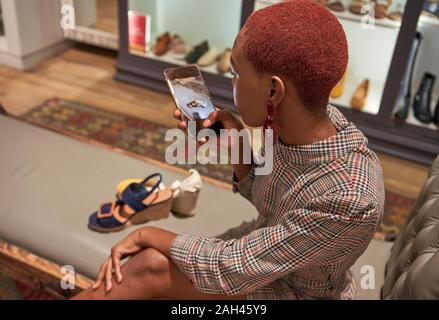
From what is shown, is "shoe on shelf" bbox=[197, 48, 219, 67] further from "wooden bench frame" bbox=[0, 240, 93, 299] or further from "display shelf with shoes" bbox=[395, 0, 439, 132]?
"wooden bench frame" bbox=[0, 240, 93, 299]

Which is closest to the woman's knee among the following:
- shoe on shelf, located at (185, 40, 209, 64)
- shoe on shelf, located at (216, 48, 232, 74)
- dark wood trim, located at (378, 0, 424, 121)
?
dark wood trim, located at (378, 0, 424, 121)

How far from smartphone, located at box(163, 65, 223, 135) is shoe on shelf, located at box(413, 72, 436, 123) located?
1539mm

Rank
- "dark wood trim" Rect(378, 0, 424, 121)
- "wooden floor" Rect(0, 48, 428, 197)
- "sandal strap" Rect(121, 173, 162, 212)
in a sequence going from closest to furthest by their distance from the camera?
"sandal strap" Rect(121, 173, 162, 212) < "dark wood trim" Rect(378, 0, 424, 121) < "wooden floor" Rect(0, 48, 428, 197)

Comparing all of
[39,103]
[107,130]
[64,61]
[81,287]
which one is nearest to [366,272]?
[81,287]

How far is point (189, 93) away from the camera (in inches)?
40.2

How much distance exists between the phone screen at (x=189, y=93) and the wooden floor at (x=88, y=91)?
1407mm

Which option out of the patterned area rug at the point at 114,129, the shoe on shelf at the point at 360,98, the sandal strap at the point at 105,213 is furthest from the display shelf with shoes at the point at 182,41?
the sandal strap at the point at 105,213

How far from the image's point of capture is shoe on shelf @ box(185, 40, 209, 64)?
2.70m

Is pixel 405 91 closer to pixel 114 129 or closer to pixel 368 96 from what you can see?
pixel 368 96

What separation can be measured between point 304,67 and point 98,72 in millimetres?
2340

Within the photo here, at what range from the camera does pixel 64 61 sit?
118 inches

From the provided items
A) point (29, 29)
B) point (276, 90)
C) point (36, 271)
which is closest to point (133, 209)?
point (36, 271)

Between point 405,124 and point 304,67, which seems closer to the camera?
Answer: point 304,67
